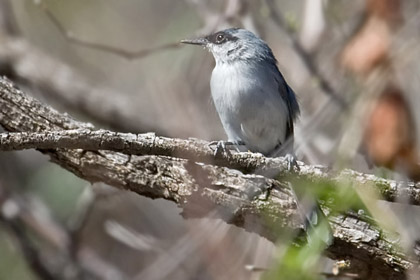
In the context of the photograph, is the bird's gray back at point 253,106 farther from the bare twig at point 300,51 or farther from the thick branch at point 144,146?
the thick branch at point 144,146

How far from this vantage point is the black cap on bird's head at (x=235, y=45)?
5.02 meters

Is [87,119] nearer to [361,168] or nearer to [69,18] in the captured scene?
[69,18]

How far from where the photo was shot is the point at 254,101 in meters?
4.70

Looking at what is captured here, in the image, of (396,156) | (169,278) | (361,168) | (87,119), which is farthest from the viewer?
(87,119)

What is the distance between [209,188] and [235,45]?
1.54m

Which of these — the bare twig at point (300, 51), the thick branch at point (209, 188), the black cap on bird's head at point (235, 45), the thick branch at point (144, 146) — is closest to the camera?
the thick branch at point (144, 146)

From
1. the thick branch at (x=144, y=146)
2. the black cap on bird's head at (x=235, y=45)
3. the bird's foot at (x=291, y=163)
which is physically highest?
the black cap on bird's head at (x=235, y=45)

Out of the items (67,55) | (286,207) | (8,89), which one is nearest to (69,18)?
(67,55)

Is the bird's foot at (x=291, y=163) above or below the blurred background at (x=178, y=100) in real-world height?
below

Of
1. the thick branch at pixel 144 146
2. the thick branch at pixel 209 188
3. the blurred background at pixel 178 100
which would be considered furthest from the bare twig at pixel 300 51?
the thick branch at pixel 144 146

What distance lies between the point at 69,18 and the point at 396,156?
464 cm

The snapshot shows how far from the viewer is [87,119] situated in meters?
6.83

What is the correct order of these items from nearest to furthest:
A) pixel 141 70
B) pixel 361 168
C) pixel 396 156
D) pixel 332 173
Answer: pixel 332 173, pixel 396 156, pixel 361 168, pixel 141 70

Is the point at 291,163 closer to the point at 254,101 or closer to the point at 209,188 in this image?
the point at 209,188
